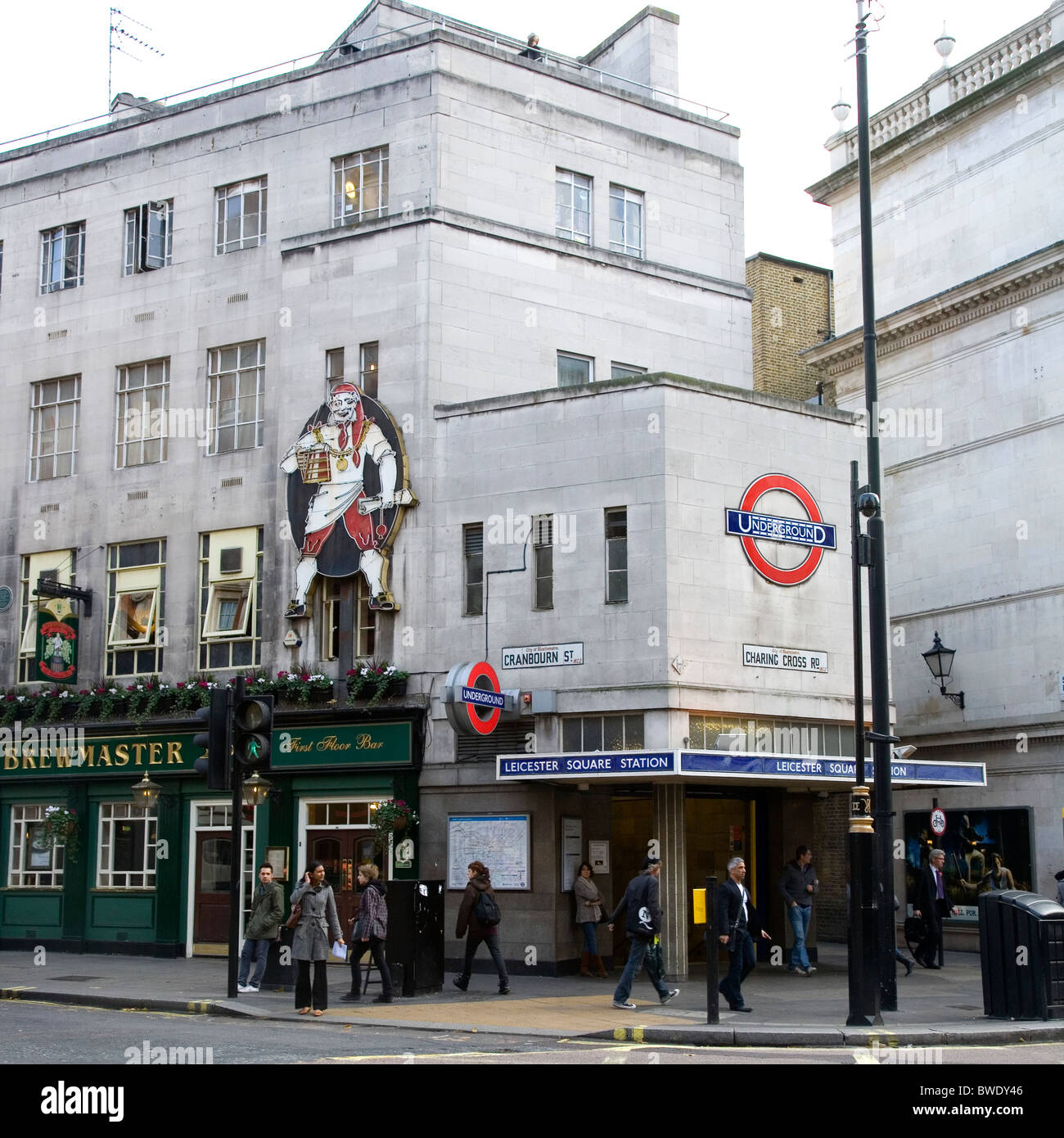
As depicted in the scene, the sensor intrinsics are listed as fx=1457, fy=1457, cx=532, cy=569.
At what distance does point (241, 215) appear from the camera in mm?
27375

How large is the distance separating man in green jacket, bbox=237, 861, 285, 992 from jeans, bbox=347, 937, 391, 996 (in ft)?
3.63

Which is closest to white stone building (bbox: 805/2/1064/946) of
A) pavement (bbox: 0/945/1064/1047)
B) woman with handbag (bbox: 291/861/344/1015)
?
pavement (bbox: 0/945/1064/1047)

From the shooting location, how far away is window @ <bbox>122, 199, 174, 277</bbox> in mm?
28047

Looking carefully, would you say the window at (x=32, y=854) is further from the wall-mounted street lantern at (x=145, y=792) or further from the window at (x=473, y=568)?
the window at (x=473, y=568)

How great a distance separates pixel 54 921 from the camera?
26.8m

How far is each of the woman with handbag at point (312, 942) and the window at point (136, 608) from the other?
1036 centimetres

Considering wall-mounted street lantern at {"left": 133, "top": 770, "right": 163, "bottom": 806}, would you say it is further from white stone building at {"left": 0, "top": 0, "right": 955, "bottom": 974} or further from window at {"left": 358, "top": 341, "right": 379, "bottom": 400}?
window at {"left": 358, "top": 341, "right": 379, "bottom": 400}

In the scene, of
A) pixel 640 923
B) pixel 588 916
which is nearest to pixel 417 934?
pixel 640 923

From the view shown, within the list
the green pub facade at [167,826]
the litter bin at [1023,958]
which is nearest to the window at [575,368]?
the green pub facade at [167,826]

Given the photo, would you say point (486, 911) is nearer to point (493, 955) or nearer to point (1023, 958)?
point (493, 955)

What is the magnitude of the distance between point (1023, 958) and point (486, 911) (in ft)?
22.9

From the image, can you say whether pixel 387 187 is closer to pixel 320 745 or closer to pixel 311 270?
pixel 311 270

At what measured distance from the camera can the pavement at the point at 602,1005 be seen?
1450cm

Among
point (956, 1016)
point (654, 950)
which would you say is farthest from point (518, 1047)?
point (956, 1016)
